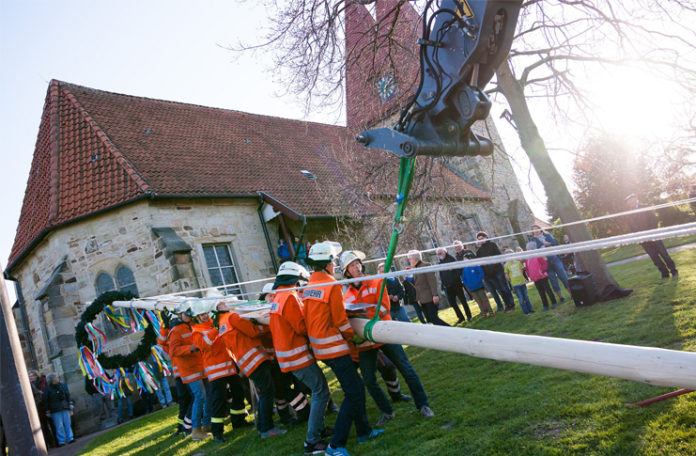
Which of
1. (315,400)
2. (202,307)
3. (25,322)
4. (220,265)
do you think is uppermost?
(25,322)

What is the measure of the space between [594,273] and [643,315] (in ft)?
8.11

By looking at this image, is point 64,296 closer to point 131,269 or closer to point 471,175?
point 131,269

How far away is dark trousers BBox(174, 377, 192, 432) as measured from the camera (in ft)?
26.2

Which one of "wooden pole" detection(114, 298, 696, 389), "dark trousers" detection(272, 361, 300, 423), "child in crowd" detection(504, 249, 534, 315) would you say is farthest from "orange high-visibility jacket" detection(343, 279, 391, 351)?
"child in crowd" detection(504, 249, 534, 315)

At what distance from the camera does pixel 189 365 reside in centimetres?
725

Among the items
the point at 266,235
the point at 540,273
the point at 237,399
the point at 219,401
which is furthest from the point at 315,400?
the point at 266,235

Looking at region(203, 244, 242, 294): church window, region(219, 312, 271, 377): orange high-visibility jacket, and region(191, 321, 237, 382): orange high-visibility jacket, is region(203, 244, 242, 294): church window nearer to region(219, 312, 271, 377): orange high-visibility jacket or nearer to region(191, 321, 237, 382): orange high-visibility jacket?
region(191, 321, 237, 382): orange high-visibility jacket

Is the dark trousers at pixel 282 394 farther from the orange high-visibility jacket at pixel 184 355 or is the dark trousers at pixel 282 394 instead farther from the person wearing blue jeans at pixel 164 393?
the person wearing blue jeans at pixel 164 393

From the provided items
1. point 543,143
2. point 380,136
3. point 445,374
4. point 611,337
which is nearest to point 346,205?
point 543,143

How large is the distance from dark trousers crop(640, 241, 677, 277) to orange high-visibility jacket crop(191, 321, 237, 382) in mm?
7789

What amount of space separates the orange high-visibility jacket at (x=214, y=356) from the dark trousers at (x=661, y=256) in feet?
25.6

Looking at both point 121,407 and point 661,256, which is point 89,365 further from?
point 661,256

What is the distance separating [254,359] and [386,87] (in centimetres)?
664

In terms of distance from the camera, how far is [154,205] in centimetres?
1411
